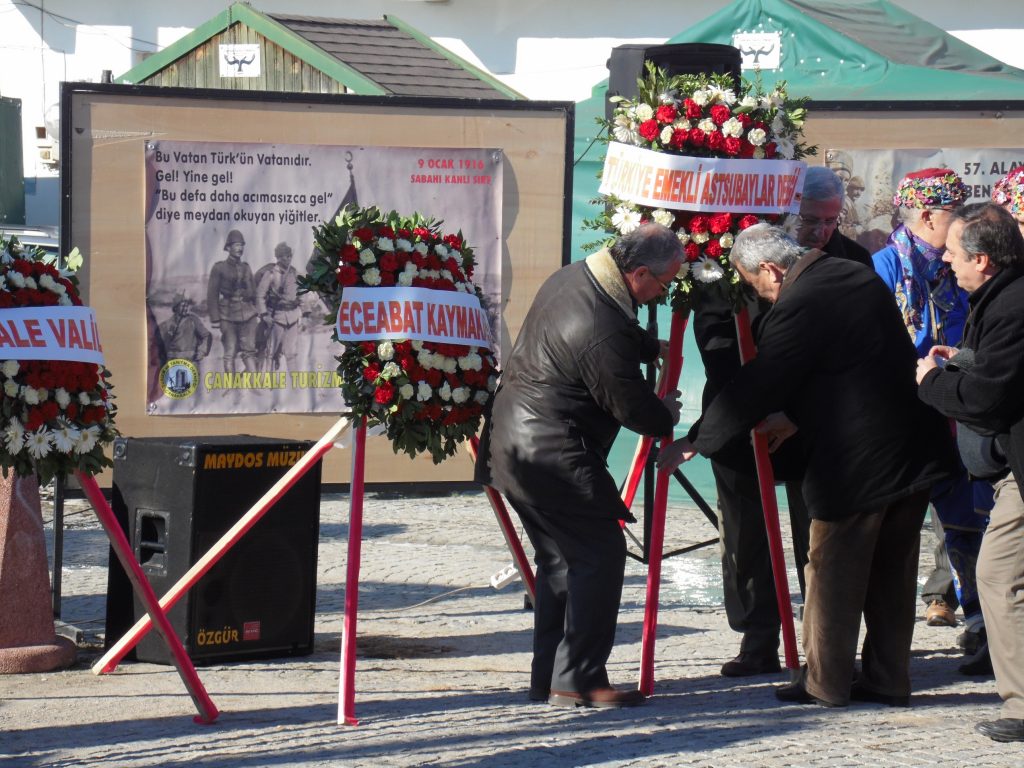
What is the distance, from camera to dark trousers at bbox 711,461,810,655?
20.1ft

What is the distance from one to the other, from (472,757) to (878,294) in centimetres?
221

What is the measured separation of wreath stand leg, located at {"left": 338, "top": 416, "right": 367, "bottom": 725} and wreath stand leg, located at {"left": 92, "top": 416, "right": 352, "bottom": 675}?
196 mm

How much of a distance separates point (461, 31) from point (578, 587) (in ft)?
54.2

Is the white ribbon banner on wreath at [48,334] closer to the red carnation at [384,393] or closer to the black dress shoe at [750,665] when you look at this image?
the red carnation at [384,393]

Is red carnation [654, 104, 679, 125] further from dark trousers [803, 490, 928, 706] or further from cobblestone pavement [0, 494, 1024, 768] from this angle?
cobblestone pavement [0, 494, 1024, 768]

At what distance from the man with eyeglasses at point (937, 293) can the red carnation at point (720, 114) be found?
4.01 feet

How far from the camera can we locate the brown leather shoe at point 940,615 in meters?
7.01

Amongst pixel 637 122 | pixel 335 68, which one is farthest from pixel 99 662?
pixel 335 68

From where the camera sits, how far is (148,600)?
538 cm

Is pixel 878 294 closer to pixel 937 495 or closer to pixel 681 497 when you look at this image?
pixel 937 495

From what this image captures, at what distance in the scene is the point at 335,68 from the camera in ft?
40.7

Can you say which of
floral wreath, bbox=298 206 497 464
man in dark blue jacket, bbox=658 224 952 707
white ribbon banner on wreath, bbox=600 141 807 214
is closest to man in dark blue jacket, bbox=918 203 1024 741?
man in dark blue jacket, bbox=658 224 952 707

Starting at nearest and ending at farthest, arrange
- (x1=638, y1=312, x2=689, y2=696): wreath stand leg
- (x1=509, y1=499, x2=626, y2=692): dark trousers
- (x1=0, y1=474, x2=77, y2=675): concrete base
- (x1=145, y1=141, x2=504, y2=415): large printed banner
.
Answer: (x1=509, y1=499, x2=626, y2=692): dark trousers < (x1=638, y1=312, x2=689, y2=696): wreath stand leg < (x1=0, y1=474, x2=77, y2=675): concrete base < (x1=145, y1=141, x2=504, y2=415): large printed banner

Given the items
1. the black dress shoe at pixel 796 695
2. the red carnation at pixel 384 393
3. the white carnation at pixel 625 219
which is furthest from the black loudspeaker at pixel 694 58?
the black dress shoe at pixel 796 695
